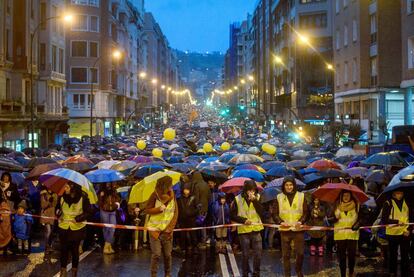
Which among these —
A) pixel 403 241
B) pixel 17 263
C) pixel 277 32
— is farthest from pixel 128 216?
pixel 277 32

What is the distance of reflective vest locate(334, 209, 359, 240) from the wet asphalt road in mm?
1444

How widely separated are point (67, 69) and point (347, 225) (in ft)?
216

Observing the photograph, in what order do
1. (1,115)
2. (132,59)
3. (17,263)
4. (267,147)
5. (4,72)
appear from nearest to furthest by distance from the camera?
(17,263), (267,147), (1,115), (4,72), (132,59)

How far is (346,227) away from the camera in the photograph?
1001cm

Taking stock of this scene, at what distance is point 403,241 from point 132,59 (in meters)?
96.2

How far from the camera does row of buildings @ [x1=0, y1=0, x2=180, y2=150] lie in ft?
139

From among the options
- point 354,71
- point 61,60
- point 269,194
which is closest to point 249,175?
point 269,194

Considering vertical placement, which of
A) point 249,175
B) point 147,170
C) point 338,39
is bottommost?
point 249,175

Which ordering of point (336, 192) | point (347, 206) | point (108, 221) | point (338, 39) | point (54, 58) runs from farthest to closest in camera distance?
point (54, 58)
point (338, 39)
point (108, 221)
point (336, 192)
point (347, 206)

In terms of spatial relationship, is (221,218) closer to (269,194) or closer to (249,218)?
(269,194)

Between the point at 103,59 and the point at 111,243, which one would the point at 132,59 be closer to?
the point at 103,59

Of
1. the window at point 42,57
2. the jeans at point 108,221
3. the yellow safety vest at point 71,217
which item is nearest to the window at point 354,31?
the window at point 42,57

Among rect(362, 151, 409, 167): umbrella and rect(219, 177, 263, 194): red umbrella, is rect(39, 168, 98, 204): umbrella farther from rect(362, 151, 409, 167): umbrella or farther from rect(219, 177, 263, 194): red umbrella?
rect(362, 151, 409, 167): umbrella

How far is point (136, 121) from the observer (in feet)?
361
